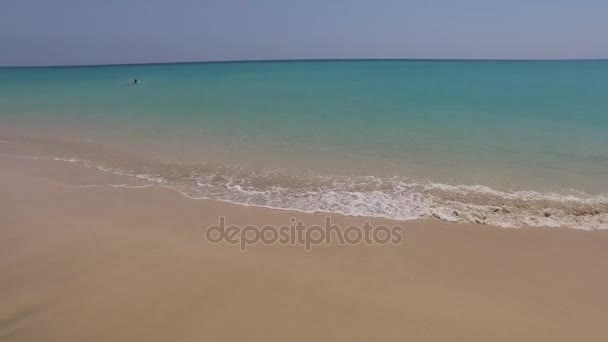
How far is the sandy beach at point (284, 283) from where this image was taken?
2.93m

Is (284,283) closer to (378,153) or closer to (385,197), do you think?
(385,197)

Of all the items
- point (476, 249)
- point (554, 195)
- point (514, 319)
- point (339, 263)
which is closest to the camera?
point (514, 319)

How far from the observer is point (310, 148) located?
8844mm

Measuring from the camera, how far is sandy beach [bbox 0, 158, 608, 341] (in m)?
2.93

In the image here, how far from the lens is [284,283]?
3.54 meters

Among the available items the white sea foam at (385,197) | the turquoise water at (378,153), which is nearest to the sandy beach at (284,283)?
the white sea foam at (385,197)

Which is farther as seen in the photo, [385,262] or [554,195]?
[554,195]

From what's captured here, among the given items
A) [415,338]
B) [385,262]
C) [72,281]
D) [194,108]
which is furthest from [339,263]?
[194,108]

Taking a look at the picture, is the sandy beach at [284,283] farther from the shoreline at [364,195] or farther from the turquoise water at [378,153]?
the turquoise water at [378,153]

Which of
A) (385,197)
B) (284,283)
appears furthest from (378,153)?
(284,283)

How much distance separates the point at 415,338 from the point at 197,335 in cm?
194

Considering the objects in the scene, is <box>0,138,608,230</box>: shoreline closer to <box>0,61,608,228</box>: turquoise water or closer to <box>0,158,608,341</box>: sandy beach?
<box>0,61,608,228</box>: turquoise water

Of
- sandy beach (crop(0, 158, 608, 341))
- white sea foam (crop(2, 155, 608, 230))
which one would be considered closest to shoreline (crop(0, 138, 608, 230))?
white sea foam (crop(2, 155, 608, 230))

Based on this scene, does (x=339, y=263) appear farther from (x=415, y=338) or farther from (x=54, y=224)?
(x=54, y=224)
